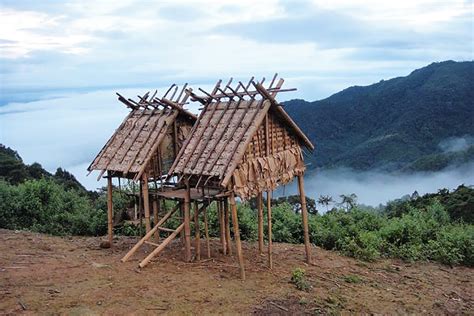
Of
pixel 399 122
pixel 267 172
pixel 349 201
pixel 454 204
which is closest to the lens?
pixel 267 172

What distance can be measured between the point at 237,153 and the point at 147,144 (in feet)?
9.02

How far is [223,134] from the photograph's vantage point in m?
10.4

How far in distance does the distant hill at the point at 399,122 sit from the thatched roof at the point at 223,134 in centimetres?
4100

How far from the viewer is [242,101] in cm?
1080

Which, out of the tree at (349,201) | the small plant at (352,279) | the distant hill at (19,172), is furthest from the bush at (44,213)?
the tree at (349,201)

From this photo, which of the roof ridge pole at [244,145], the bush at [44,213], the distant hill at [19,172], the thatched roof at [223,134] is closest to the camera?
the roof ridge pole at [244,145]

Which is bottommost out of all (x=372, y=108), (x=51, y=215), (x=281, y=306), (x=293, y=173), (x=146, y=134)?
(x=281, y=306)

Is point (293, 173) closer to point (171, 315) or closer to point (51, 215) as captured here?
point (171, 315)

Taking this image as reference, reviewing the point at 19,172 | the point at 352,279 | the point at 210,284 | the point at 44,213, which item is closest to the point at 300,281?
the point at 352,279

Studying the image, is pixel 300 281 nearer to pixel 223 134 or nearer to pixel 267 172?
pixel 267 172

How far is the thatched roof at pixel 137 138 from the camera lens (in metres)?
11.3

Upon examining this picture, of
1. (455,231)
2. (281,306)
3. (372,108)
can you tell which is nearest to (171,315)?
(281,306)

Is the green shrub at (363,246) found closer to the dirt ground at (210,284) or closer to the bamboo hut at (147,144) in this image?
the dirt ground at (210,284)

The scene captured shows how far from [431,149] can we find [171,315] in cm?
5130
